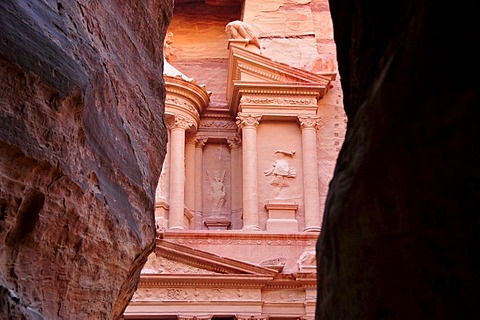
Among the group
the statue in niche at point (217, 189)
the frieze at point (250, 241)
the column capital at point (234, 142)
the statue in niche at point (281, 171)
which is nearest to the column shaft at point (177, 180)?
the frieze at point (250, 241)

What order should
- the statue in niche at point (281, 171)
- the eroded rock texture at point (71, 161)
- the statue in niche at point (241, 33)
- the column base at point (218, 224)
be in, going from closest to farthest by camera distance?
the eroded rock texture at point (71, 161) < the statue in niche at point (281, 171) < the column base at point (218, 224) < the statue in niche at point (241, 33)

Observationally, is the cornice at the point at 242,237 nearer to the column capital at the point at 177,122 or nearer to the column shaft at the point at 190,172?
the column shaft at the point at 190,172

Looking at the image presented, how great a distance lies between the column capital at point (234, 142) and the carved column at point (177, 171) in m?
1.94

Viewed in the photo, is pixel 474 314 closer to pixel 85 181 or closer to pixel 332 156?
pixel 85 181

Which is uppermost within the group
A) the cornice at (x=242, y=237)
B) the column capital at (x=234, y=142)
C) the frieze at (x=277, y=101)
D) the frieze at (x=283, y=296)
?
the frieze at (x=277, y=101)

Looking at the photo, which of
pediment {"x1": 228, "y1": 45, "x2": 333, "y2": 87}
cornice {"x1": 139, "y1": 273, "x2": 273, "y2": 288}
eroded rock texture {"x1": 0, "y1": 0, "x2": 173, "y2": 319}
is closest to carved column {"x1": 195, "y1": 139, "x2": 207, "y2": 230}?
pediment {"x1": 228, "y1": 45, "x2": 333, "y2": 87}

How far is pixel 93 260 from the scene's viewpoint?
4785mm

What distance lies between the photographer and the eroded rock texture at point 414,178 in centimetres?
176

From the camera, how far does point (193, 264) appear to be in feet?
66.3

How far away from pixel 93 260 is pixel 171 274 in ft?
50.4

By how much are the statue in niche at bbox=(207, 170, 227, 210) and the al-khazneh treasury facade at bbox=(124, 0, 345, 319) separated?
0.04m

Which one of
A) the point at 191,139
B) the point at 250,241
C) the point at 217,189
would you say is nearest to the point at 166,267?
the point at 250,241

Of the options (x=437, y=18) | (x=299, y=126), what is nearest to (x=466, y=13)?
(x=437, y=18)

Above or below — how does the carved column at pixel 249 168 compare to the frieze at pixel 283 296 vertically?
above
